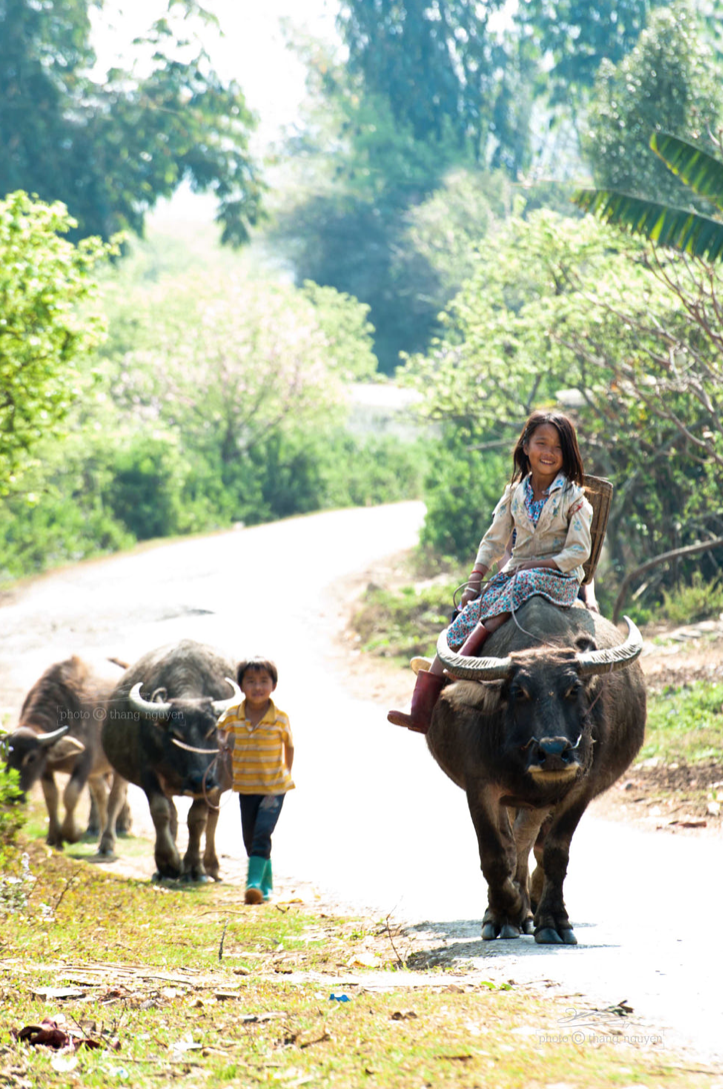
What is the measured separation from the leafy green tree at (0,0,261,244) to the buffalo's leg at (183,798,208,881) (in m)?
31.9

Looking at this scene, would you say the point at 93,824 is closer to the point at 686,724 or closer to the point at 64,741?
the point at 64,741

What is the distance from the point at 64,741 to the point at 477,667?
5.44 metres

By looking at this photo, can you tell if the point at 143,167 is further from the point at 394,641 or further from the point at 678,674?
the point at 678,674

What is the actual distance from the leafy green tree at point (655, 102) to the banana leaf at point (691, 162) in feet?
43.3

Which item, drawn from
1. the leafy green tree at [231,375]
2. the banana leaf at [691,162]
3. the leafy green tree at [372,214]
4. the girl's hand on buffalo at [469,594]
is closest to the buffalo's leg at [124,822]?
the girl's hand on buffalo at [469,594]

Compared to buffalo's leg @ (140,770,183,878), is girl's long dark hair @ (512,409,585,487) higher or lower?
higher

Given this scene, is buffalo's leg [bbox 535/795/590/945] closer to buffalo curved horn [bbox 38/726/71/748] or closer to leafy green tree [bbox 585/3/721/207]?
buffalo curved horn [bbox 38/726/71/748]

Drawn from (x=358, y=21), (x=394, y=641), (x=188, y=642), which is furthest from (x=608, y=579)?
(x=358, y=21)

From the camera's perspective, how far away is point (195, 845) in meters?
8.54

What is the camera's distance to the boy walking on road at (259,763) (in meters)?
7.37

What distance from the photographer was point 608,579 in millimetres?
17953

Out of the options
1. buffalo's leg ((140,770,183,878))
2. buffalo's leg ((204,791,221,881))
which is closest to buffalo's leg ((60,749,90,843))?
buffalo's leg ((140,770,183,878))

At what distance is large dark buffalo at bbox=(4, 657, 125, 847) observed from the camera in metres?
9.84

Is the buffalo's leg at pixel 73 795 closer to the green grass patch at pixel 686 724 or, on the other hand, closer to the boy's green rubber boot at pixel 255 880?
the boy's green rubber boot at pixel 255 880
